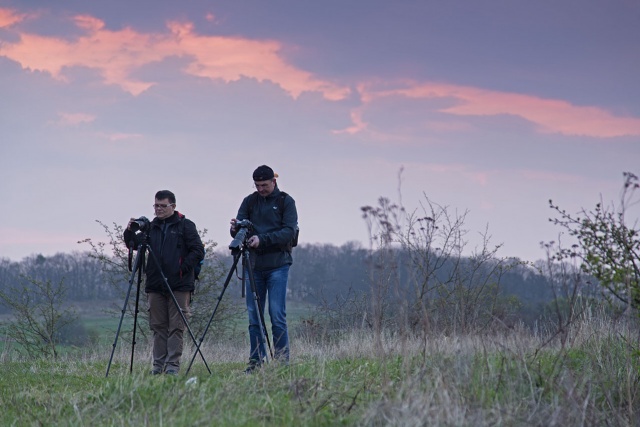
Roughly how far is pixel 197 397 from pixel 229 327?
10.6m

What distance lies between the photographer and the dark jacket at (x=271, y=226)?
26.2ft

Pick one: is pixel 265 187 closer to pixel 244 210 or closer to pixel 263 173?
pixel 263 173

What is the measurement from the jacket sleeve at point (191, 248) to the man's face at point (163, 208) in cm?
26

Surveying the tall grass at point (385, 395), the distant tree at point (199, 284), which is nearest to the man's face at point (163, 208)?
the tall grass at point (385, 395)

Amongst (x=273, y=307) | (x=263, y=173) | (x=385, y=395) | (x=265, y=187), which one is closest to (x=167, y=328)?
(x=273, y=307)

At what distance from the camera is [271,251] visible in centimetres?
803

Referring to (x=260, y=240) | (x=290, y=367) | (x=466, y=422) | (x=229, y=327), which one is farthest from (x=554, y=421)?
(x=229, y=327)

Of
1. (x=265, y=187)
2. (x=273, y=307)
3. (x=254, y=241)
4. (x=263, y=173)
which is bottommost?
(x=273, y=307)

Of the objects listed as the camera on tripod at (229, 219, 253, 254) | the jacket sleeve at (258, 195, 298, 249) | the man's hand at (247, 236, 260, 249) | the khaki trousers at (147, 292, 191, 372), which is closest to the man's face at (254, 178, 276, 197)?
the jacket sleeve at (258, 195, 298, 249)

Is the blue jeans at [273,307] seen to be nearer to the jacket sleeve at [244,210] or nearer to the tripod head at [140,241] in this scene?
the jacket sleeve at [244,210]

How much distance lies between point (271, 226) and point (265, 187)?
0.47 metres

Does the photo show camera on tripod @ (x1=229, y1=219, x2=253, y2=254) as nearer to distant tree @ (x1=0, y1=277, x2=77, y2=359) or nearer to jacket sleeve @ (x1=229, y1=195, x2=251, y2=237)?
jacket sleeve @ (x1=229, y1=195, x2=251, y2=237)

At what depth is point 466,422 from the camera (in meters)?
4.81

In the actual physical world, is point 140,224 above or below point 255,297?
above
